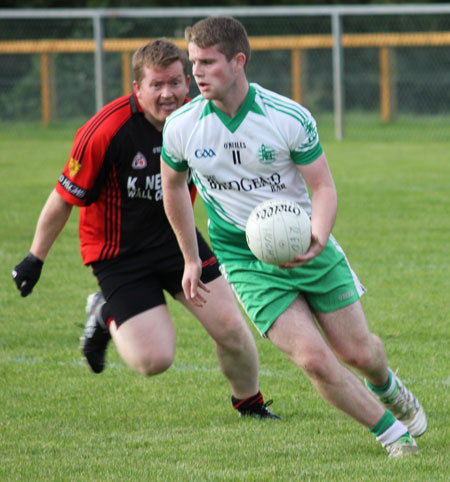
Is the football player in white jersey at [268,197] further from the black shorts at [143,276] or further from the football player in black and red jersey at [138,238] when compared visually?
the black shorts at [143,276]

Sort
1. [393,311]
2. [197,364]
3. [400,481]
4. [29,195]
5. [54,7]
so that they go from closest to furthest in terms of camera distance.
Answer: [400,481]
[197,364]
[393,311]
[29,195]
[54,7]

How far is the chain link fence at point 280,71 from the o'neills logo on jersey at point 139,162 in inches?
685

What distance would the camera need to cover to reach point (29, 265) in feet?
18.1

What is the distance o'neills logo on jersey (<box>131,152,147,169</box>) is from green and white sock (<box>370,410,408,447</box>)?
1.92m

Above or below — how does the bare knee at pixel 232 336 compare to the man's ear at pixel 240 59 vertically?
below

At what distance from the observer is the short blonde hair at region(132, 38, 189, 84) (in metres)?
5.32

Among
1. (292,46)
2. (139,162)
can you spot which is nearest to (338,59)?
(292,46)

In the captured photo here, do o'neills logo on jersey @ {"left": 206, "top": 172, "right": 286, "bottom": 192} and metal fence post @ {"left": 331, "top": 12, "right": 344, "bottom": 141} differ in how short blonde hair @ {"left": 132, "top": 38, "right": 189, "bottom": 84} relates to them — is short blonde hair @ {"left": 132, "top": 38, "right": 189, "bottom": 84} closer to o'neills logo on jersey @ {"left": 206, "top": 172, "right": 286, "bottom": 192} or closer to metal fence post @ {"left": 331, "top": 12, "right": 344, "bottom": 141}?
o'neills logo on jersey @ {"left": 206, "top": 172, "right": 286, "bottom": 192}

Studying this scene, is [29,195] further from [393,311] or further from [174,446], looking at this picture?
[174,446]

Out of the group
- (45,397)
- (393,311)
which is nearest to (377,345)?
(45,397)

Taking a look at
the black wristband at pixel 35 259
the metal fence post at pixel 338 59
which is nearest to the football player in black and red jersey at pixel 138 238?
the black wristband at pixel 35 259

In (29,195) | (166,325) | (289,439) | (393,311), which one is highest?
(166,325)

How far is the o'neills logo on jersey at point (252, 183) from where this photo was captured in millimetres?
4758

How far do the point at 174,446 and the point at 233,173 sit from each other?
4.69ft
